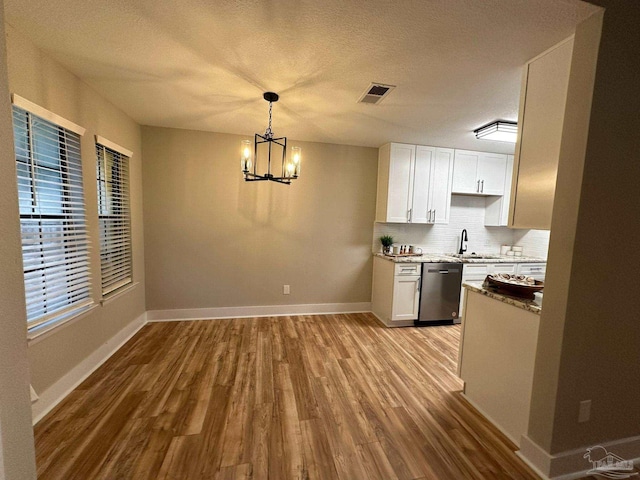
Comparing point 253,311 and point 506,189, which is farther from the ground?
point 506,189

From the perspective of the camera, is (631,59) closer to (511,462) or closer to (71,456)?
(511,462)

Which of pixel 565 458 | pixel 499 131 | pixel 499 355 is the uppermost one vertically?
pixel 499 131

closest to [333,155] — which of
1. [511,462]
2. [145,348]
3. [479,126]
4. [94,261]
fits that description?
[479,126]

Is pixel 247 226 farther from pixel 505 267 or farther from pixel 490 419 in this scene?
pixel 505 267

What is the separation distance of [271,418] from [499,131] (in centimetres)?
347

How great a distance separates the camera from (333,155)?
3.88 metres

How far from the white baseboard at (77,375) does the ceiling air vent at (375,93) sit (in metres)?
3.10

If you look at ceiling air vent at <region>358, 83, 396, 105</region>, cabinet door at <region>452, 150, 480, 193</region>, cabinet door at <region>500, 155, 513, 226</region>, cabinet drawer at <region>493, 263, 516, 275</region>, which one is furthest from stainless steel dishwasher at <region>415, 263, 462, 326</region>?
ceiling air vent at <region>358, 83, 396, 105</region>

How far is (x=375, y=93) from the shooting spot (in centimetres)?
225

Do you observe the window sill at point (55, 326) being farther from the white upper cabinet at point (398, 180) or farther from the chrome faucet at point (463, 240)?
the chrome faucet at point (463, 240)

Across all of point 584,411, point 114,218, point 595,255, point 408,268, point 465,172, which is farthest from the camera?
point 465,172

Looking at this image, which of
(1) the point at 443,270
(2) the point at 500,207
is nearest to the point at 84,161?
(1) the point at 443,270

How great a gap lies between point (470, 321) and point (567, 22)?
1.97 metres

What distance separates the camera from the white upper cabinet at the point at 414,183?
3.74 meters
